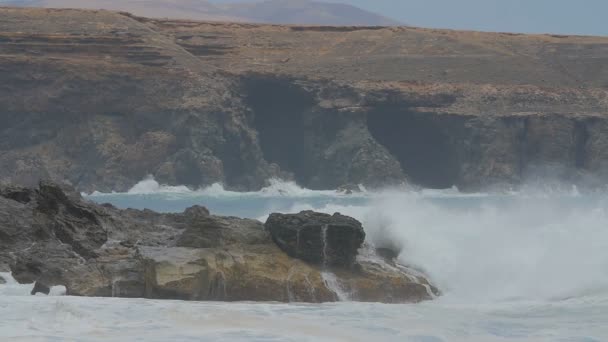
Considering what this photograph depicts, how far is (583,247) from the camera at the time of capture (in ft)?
95.2

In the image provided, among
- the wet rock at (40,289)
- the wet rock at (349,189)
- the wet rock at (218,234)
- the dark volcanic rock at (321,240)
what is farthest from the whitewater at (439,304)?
the wet rock at (349,189)

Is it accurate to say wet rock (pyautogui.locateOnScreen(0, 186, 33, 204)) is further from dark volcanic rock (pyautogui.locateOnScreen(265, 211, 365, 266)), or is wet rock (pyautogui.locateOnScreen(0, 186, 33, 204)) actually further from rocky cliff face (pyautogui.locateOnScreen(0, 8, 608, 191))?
rocky cliff face (pyautogui.locateOnScreen(0, 8, 608, 191))

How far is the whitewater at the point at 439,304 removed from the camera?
20.3m

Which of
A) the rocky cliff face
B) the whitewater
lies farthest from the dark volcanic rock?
the rocky cliff face

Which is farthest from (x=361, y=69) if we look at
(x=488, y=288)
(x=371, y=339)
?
(x=371, y=339)

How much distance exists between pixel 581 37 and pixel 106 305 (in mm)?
92157

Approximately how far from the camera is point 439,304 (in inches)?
969

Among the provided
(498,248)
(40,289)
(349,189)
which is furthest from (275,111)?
(40,289)

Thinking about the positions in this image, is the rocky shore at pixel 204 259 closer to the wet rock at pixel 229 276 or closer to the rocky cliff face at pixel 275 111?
the wet rock at pixel 229 276

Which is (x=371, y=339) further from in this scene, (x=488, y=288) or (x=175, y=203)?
(x=175, y=203)

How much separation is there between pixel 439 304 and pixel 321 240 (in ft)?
8.56

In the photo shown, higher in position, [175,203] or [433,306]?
[433,306]

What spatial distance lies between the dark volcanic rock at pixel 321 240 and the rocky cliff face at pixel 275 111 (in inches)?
2443

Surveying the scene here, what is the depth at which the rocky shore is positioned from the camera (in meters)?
23.4
